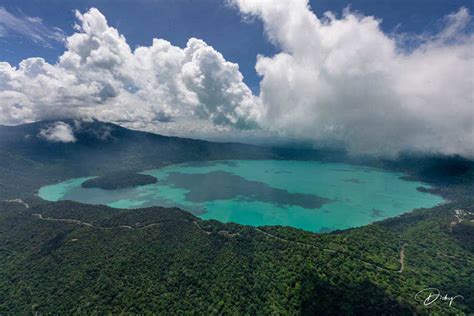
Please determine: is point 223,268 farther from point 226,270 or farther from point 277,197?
point 277,197

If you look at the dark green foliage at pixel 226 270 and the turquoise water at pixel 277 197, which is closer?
the dark green foliage at pixel 226 270

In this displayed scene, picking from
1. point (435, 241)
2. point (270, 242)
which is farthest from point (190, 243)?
point (435, 241)

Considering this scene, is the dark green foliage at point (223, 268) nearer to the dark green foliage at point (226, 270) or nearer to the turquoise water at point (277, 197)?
the dark green foliage at point (226, 270)

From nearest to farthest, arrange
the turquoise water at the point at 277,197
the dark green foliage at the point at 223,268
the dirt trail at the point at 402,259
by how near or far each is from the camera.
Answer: the dark green foliage at the point at 223,268
the dirt trail at the point at 402,259
the turquoise water at the point at 277,197

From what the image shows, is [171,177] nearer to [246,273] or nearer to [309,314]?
[246,273]

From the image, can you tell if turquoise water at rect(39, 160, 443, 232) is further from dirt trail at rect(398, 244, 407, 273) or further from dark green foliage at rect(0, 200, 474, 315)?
dark green foliage at rect(0, 200, 474, 315)

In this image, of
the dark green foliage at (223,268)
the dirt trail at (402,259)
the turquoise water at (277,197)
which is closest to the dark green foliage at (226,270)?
the dark green foliage at (223,268)

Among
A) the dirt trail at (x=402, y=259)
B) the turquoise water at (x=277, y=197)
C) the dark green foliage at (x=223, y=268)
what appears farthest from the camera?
the turquoise water at (x=277, y=197)

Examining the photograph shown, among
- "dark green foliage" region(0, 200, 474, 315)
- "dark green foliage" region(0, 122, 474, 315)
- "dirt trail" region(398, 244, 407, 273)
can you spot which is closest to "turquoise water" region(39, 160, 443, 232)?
"dark green foliage" region(0, 122, 474, 315)
